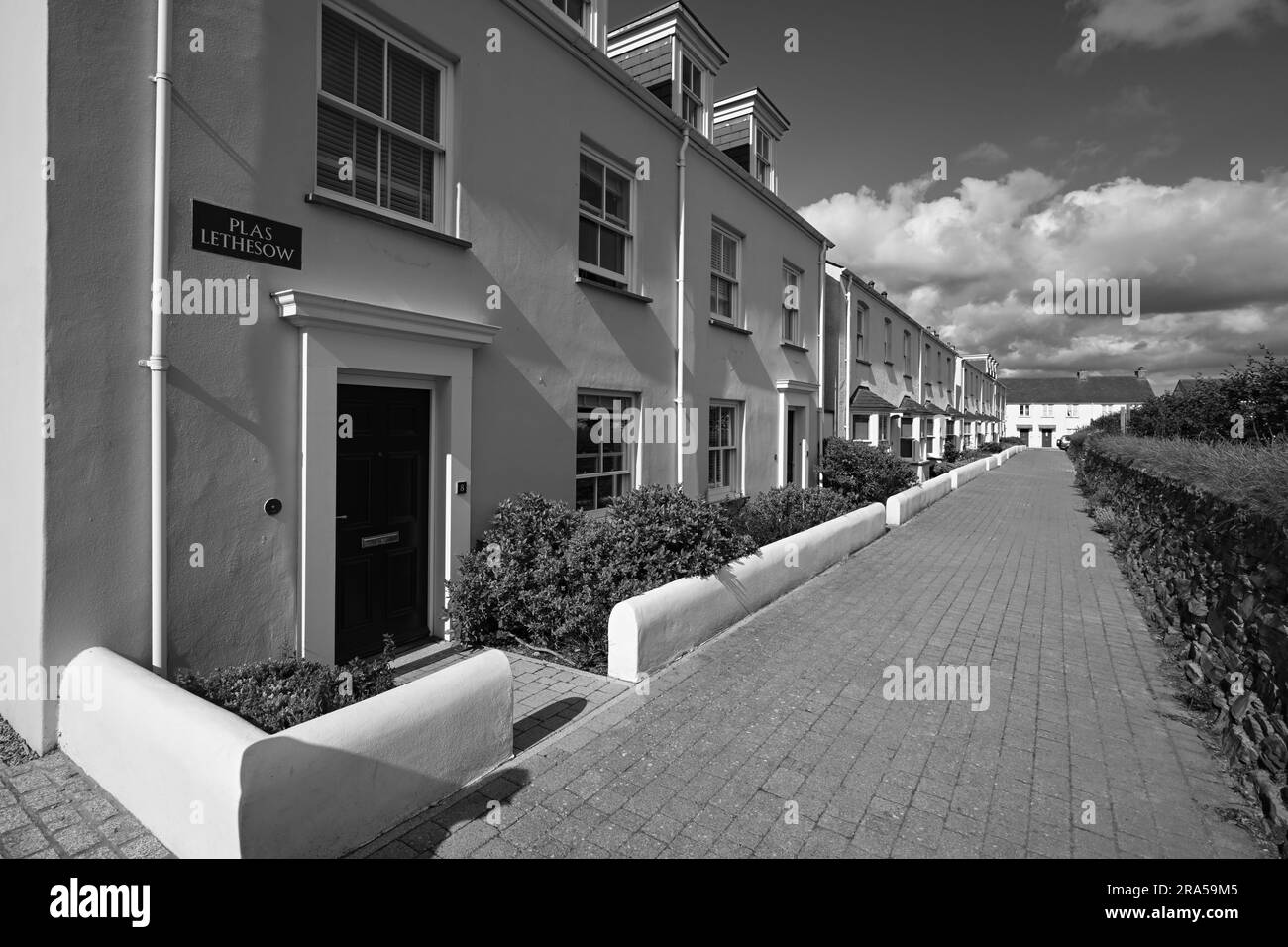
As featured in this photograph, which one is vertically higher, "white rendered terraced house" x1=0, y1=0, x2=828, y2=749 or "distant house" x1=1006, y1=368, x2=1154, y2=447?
"distant house" x1=1006, y1=368, x2=1154, y2=447

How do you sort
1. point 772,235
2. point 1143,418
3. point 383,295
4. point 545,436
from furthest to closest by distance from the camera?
point 1143,418, point 772,235, point 545,436, point 383,295

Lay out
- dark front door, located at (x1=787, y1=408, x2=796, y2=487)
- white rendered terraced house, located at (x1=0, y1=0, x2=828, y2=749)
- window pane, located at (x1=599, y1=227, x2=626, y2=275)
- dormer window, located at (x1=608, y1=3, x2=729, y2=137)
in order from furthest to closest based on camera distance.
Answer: dark front door, located at (x1=787, y1=408, x2=796, y2=487)
dormer window, located at (x1=608, y1=3, x2=729, y2=137)
window pane, located at (x1=599, y1=227, x2=626, y2=275)
white rendered terraced house, located at (x1=0, y1=0, x2=828, y2=749)

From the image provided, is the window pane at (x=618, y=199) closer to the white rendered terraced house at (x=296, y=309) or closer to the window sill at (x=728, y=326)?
the white rendered terraced house at (x=296, y=309)

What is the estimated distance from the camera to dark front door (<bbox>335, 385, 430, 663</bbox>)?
5555 mm

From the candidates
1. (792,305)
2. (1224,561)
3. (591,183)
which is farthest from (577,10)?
(1224,561)

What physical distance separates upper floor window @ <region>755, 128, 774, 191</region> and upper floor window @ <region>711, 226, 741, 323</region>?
301cm

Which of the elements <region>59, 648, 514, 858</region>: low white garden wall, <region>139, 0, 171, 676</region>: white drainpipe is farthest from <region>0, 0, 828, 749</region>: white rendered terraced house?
<region>59, 648, 514, 858</region>: low white garden wall

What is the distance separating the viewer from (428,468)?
6.21 meters

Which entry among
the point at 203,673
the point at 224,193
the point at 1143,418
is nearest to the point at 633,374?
the point at 224,193

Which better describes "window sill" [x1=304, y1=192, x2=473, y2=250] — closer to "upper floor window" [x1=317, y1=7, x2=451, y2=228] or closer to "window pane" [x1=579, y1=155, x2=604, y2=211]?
"upper floor window" [x1=317, y1=7, x2=451, y2=228]

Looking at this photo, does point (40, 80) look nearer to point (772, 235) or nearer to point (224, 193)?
point (224, 193)

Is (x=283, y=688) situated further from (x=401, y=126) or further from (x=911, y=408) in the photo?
(x=911, y=408)
